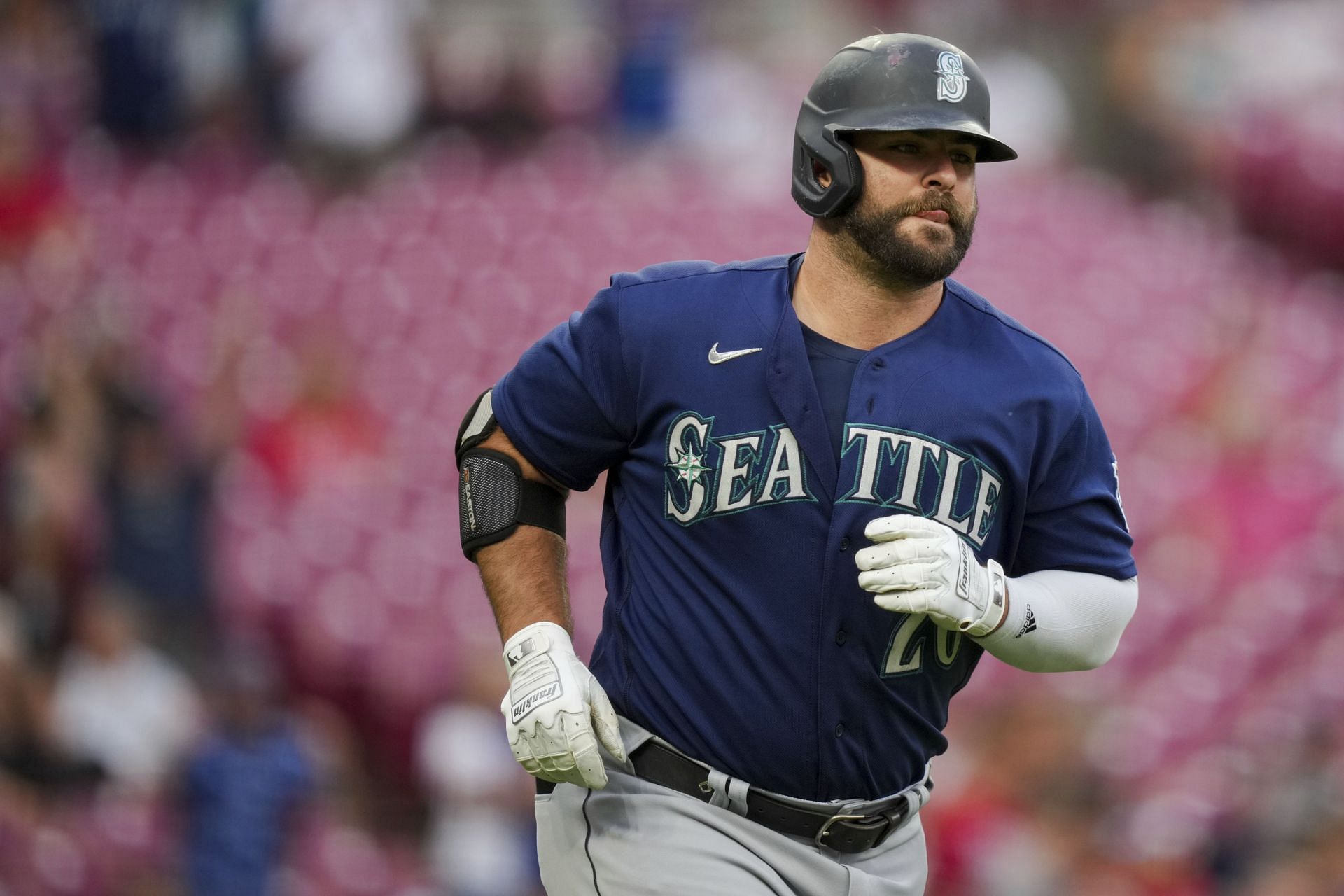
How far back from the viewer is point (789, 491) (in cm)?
286

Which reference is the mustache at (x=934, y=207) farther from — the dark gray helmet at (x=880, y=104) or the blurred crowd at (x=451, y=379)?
the blurred crowd at (x=451, y=379)

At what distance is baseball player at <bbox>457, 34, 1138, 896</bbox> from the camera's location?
9.32 feet

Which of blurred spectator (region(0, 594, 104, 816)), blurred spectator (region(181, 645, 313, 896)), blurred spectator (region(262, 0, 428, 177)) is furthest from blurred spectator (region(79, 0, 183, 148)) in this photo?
blurred spectator (region(181, 645, 313, 896))

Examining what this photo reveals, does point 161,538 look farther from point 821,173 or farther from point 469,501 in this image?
point 821,173

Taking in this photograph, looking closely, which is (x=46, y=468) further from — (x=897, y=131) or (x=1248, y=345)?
(x=1248, y=345)

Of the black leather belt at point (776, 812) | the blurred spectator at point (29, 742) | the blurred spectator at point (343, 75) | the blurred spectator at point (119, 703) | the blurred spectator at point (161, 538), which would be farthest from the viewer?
the blurred spectator at point (343, 75)

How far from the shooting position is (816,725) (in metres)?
2.85

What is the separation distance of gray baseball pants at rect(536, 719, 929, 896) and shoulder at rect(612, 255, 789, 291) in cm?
72

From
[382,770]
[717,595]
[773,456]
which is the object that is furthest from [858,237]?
[382,770]

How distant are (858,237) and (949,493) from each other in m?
0.44

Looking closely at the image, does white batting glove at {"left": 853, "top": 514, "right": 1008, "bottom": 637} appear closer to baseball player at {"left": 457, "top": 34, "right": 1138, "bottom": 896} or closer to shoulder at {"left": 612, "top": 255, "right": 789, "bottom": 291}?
baseball player at {"left": 457, "top": 34, "right": 1138, "bottom": 896}

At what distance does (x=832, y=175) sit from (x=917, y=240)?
18 cm

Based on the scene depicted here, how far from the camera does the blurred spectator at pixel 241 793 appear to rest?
614 centimetres

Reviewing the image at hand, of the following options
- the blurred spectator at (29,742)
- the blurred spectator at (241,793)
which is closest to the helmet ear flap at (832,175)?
the blurred spectator at (241,793)
